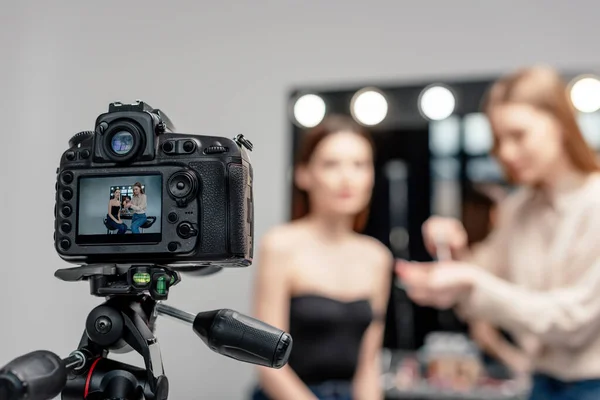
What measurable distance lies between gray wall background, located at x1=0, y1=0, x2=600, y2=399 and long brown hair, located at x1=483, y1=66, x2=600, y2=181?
0.74 ft

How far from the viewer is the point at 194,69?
242 centimetres

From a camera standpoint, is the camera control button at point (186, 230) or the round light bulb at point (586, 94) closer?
the camera control button at point (186, 230)

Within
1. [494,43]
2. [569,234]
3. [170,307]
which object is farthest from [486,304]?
[170,307]

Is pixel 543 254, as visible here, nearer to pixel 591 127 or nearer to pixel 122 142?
pixel 591 127

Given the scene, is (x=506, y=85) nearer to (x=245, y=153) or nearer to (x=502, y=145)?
(x=502, y=145)

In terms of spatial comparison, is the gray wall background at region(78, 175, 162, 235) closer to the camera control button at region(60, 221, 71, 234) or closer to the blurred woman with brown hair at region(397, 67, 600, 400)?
the camera control button at region(60, 221, 71, 234)

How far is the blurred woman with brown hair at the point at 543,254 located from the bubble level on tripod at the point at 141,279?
1322 mm

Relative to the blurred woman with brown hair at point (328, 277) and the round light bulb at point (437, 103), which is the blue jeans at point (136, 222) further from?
the round light bulb at point (437, 103)

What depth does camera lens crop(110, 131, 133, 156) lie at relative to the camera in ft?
2.39

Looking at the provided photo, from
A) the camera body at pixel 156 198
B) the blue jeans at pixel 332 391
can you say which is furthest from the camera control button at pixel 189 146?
the blue jeans at pixel 332 391

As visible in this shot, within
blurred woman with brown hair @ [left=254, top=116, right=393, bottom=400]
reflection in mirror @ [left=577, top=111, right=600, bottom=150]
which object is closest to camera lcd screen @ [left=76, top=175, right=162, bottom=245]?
blurred woman with brown hair @ [left=254, top=116, right=393, bottom=400]

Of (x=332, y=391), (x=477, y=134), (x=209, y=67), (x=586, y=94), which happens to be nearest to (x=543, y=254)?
(x=477, y=134)

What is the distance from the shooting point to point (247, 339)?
2.32 feet

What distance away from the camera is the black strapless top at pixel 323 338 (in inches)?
78.2
